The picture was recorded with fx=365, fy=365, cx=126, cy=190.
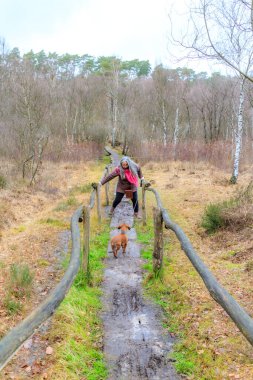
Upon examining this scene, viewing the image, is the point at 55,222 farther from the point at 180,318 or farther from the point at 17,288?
the point at 180,318

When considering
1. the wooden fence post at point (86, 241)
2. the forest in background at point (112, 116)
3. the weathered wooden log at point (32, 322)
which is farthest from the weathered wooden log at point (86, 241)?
the forest in background at point (112, 116)

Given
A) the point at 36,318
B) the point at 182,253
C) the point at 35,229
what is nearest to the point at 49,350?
the point at 36,318

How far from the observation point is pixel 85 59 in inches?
2781

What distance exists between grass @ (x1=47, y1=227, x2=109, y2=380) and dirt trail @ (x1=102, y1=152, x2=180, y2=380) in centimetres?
12

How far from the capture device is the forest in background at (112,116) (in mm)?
17891

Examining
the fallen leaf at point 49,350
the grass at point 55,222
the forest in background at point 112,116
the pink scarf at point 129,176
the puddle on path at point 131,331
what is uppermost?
the forest in background at point 112,116

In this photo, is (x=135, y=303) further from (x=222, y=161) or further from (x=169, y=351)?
(x=222, y=161)

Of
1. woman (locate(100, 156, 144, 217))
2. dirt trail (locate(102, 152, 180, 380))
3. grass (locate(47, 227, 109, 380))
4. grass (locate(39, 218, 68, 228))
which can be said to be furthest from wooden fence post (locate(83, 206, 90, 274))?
grass (locate(39, 218, 68, 228))

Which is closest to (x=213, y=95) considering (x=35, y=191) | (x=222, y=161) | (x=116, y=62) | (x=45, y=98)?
(x=116, y=62)

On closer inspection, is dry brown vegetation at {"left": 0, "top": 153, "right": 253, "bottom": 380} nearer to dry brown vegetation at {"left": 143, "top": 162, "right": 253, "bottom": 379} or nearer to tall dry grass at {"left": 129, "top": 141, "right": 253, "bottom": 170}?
dry brown vegetation at {"left": 143, "top": 162, "right": 253, "bottom": 379}

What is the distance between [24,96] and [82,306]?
1377cm

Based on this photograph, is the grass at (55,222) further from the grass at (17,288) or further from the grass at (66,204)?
the grass at (17,288)

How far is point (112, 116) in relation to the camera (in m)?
41.7

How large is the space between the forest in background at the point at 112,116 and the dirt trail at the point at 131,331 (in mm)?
11330
